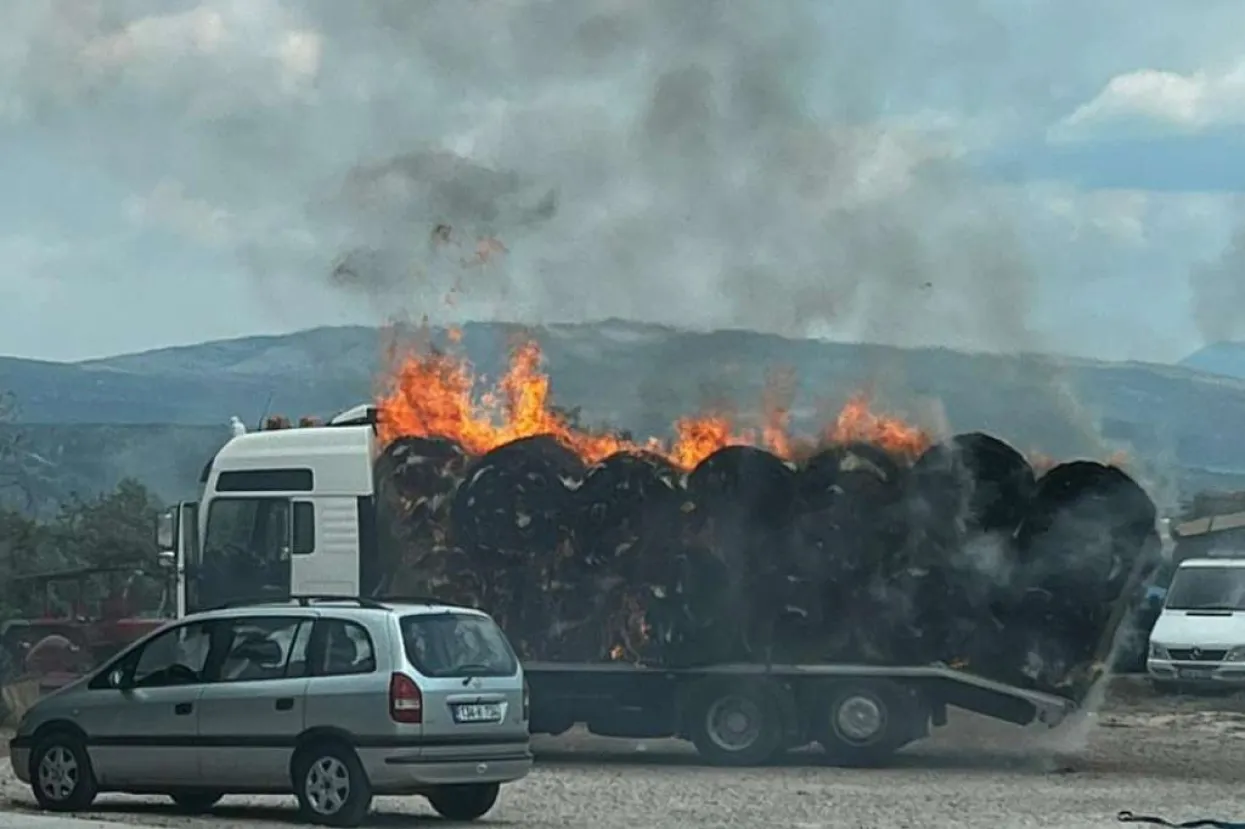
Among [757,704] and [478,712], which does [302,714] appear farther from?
[757,704]

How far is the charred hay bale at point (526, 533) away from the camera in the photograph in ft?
67.7

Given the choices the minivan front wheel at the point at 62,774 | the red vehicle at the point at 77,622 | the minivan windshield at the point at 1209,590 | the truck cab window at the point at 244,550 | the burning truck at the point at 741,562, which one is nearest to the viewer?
the minivan front wheel at the point at 62,774

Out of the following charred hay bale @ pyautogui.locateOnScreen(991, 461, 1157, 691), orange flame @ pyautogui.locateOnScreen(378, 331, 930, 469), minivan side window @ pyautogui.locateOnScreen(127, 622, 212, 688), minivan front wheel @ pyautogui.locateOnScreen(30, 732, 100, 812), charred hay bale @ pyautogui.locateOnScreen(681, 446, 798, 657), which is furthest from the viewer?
orange flame @ pyautogui.locateOnScreen(378, 331, 930, 469)

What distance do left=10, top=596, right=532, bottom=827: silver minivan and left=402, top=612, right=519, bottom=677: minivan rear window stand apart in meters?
0.01

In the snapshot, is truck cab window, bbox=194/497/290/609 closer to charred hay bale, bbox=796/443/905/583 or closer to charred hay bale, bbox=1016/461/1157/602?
charred hay bale, bbox=796/443/905/583

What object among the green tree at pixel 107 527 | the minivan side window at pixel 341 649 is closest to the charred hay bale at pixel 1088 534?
the minivan side window at pixel 341 649

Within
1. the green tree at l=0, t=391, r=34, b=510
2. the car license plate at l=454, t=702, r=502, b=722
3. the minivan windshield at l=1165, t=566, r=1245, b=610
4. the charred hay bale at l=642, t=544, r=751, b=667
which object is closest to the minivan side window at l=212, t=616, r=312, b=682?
the car license plate at l=454, t=702, r=502, b=722

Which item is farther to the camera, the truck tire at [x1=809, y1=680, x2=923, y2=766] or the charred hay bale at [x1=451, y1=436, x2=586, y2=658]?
the charred hay bale at [x1=451, y1=436, x2=586, y2=658]

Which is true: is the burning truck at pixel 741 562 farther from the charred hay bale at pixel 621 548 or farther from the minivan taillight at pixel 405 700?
the minivan taillight at pixel 405 700

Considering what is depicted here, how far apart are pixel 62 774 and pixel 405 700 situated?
2951mm

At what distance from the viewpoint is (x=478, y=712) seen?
15.0 meters

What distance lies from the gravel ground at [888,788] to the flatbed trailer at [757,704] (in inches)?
13.0

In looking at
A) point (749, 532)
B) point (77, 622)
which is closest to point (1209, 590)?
point (749, 532)

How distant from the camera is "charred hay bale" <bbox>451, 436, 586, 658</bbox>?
67.7ft
